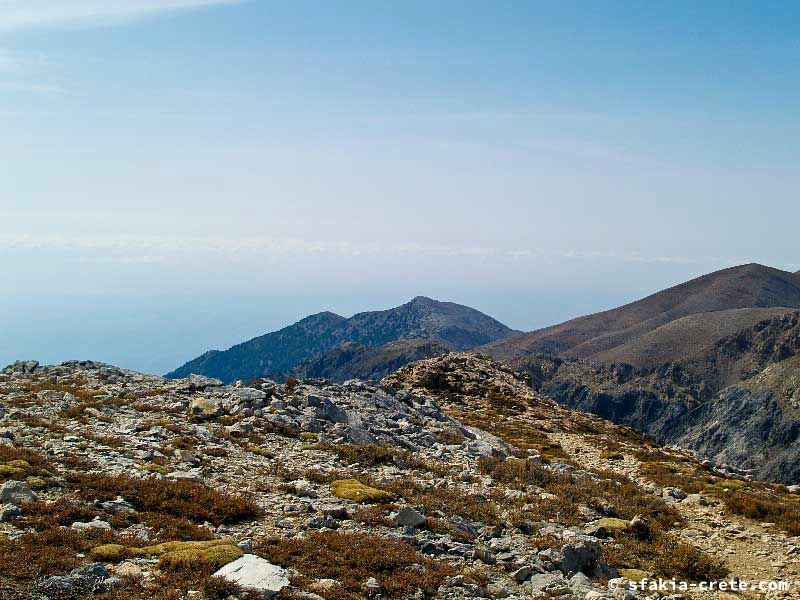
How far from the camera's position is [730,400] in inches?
6363

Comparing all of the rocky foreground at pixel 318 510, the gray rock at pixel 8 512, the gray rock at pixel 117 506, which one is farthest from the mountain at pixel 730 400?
the gray rock at pixel 8 512

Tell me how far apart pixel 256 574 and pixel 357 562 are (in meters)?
2.54

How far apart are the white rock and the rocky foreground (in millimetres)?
41

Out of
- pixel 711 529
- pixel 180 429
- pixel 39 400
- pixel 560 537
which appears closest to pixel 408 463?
pixel 560 537

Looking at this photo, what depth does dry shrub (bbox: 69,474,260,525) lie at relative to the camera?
14867 millimetres

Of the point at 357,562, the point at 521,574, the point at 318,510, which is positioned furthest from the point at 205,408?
the point at 521,574

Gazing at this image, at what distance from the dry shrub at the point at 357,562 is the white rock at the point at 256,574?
2.74 feet

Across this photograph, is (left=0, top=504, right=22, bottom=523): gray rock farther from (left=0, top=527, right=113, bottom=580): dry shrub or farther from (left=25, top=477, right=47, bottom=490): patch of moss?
(left=25, top=477, right=47, bottom=490): patch of moss

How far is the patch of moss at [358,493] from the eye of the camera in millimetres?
17781

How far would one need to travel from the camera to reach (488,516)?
1766 centimetres

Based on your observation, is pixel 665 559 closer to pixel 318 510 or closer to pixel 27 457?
pixel 318 510

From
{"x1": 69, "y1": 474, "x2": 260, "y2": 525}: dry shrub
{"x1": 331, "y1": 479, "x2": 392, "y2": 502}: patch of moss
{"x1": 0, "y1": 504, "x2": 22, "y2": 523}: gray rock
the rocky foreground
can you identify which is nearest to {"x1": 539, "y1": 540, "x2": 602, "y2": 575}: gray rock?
the rocky foreground

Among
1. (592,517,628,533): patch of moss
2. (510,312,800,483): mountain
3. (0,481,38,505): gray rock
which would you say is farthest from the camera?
(510,312,800,483): mountain

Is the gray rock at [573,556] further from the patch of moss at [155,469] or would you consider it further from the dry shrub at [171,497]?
the patch of moss at [155,469]
